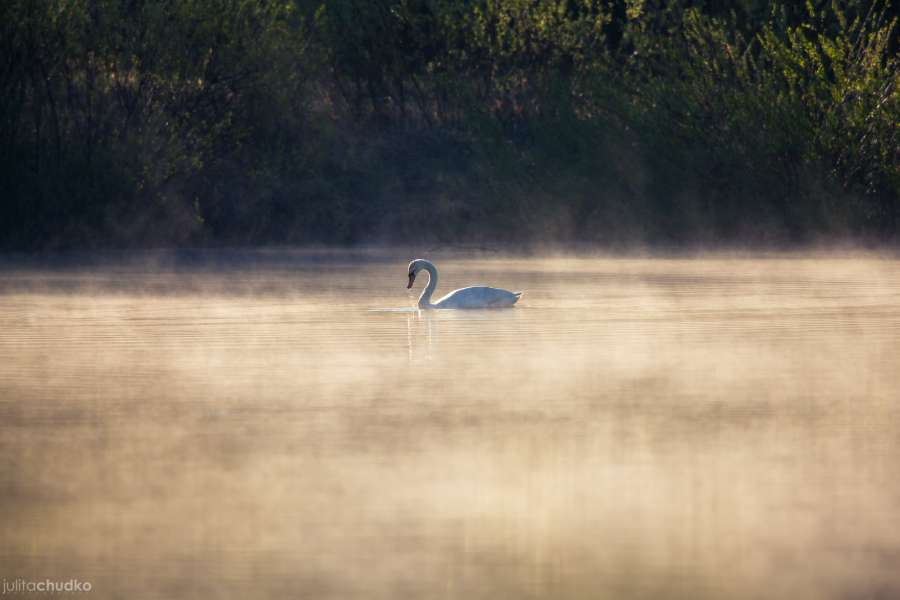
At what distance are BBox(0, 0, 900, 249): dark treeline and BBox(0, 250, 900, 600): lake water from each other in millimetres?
14066

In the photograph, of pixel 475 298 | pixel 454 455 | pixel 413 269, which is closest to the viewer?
pixel 454 455

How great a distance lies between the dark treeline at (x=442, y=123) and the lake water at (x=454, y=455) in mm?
14066

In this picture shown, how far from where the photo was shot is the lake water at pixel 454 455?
16.4 feet

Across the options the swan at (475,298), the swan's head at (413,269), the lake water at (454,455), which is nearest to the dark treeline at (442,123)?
the swan's head at (413,269)

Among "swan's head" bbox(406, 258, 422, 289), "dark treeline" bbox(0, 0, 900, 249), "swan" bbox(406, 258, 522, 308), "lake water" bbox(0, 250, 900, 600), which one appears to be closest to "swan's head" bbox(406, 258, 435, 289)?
"swan's head" bbox(406, 258, 422, 289)

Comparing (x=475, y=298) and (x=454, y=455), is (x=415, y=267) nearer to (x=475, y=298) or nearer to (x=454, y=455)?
(x=475, y=298)

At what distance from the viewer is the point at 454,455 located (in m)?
6.80

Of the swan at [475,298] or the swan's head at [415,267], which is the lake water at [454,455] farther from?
the swan's head at [415,267]

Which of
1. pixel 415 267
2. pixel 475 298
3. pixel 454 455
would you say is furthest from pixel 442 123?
pixel 454 455

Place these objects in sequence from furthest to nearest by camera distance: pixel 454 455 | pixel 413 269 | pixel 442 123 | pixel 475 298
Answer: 1. pixel 442 123
2. pixel 413 269
3. pixel 475 298
4. pixel 454 455

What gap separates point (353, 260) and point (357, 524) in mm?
18963

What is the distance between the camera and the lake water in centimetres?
501

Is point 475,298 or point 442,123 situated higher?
point 442,123

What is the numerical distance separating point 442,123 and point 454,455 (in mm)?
28567
